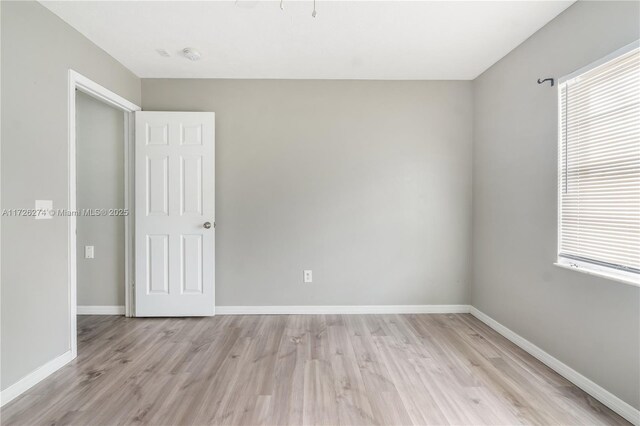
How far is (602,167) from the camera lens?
67.1 inches

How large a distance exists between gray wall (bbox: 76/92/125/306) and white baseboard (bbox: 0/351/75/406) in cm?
97

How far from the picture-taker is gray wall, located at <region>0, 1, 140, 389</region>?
165 cm

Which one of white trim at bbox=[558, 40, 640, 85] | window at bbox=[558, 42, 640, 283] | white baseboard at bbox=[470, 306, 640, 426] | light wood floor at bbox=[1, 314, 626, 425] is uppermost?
white trim at bbox=[558, 40, 640, 85]

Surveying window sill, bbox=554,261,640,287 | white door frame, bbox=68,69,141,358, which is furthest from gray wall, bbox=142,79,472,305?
window sill, bbox=554,261,640,287

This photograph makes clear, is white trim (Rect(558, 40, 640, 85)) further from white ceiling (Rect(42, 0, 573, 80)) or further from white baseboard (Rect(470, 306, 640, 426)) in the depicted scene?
white baseboard (Rect(470, 306, 640, 426))

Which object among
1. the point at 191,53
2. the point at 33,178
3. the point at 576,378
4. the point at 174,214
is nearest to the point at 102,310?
the point at 174,214

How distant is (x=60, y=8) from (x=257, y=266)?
2.58 m

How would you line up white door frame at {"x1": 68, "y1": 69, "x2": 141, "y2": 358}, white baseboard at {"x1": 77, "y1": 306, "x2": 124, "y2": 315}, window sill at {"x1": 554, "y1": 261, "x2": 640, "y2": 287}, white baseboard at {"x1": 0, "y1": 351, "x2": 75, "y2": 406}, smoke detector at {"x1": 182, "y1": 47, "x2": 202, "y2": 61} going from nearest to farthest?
window sill at {"x1": 554, "y1": 261, "x2": 640, "y2": 287} → white baseboard at {"x1": 0, "y1": 351, "x2": 75, "y2": 406} → white door frame at {"x1": 68, "y1": 69, "x2": 141, "y2": 358} → smoke detector at {"x1": 182, "y1": 47, "x2": 202, "y2": 61} → white baseboard at {"x1": 77, "y1": 306, "x2": 124, "y2": 315}

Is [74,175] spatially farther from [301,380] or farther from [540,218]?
[540,218]

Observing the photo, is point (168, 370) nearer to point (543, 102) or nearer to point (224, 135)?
point (224, 135)

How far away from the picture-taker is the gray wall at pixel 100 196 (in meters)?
2.89

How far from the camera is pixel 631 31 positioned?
153 centimetres

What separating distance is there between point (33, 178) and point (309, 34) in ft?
7.31

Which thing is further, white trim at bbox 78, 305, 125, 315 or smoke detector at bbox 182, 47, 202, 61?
white trim at bbox 78, 305, 125, 315
